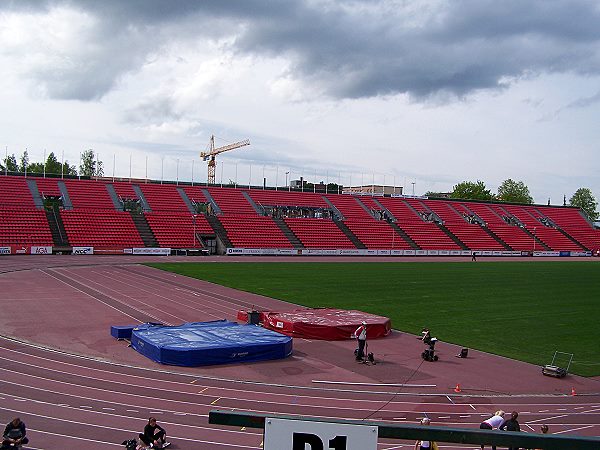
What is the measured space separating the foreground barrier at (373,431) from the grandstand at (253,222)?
69134 mm

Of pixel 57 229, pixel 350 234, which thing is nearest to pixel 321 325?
pixel 57 229

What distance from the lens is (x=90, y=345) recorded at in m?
22.8

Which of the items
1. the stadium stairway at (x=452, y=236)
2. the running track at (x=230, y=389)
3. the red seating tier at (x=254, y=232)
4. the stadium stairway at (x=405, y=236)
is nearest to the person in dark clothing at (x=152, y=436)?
the running track at (x=230, y=389)

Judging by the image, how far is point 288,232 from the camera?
283 ft

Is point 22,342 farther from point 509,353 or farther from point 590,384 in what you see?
point 590,384

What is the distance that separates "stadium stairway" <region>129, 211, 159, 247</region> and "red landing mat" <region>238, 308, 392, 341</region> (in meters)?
48.6

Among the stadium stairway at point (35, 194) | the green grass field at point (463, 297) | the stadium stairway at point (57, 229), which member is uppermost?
the stadium stairway at point (35, 194)

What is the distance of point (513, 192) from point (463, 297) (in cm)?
15723

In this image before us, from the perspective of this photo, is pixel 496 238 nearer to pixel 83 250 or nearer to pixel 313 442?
pixel 83 250

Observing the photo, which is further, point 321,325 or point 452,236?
point 452,236

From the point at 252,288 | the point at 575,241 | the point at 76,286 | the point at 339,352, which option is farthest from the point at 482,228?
the point at 339,352

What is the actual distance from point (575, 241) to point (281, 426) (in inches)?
4740

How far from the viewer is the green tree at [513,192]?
602 feet

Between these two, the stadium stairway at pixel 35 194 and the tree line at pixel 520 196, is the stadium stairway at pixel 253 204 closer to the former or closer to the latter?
the stadium stairway at pixel 35 194
